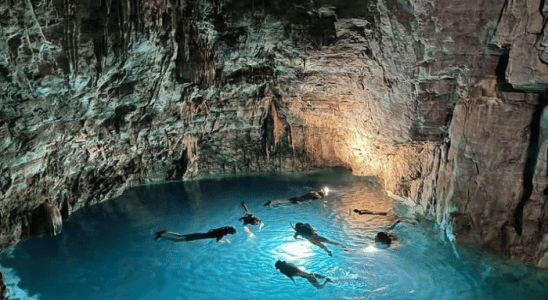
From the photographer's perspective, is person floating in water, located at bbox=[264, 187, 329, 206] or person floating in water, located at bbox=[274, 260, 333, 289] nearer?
person floating in water, located at bbox=[274, 260, 333, 289]

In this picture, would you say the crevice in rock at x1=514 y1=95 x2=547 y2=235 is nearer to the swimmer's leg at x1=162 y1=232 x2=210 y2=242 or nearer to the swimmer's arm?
the swimmer's arm

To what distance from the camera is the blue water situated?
7.29 m

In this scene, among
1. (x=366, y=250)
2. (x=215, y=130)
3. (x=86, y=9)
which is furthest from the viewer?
(x=215, y=130)

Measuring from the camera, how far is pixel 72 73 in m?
7.79

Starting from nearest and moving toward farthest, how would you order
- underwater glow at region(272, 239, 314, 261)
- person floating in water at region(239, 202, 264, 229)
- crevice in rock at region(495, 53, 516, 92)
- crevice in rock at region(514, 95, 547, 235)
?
crevice in rock at region(514, 95, 547, 235) → crevice in rock at region(495, 53, 516, 92) → underwater glow at region(272, 239, 314, 261) → person floating in water at region(239, 202, 264, 229)

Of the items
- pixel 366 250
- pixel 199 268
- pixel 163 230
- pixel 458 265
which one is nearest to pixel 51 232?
pixel 163 230

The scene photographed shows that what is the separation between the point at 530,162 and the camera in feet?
26.2

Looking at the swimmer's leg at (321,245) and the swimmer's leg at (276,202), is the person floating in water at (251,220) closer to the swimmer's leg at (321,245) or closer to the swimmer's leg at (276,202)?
the swimmer's leg at (276,202)

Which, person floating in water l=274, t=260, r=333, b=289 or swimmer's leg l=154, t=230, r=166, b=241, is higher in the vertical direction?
person floating in water l=274, t=260, r=333, b=289

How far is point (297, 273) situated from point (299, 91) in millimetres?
6868

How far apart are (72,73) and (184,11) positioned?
9.16 ft

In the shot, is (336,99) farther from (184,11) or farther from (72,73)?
(72,73)

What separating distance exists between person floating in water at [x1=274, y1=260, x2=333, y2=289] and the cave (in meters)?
3.44

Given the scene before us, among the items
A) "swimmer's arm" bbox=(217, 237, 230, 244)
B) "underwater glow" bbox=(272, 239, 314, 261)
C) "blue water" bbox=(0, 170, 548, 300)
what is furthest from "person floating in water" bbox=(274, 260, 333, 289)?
"swimmer's arm" bbox=(217, 237, 230, 244)
